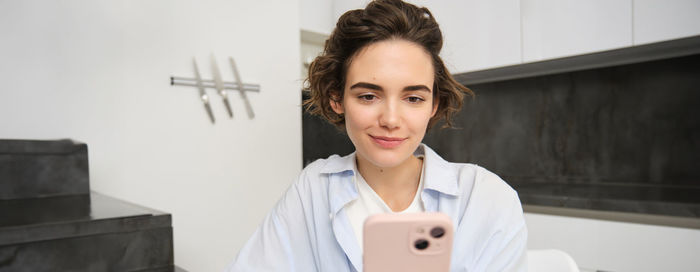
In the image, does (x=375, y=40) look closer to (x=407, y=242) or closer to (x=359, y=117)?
(x=359, y=117)

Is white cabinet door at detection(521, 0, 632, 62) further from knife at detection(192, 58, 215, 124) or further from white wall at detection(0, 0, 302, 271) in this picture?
knife at detection(192, 58, 215, 124)

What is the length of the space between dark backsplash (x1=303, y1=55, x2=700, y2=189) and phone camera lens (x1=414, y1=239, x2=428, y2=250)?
187 centimetres

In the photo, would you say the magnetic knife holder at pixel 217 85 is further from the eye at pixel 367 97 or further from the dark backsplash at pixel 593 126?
the eye at pixel 367 97

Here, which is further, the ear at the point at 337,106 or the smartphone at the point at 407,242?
the ear at the point at 337,106

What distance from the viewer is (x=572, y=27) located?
5.52 feet

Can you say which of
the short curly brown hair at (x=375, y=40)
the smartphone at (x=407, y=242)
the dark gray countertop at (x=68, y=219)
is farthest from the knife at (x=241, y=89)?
the smartphone at (x=407, y=242)

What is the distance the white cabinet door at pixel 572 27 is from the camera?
1.57 meters

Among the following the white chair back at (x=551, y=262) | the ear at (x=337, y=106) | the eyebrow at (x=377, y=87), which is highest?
the eyebrow at (x=377, y=87)

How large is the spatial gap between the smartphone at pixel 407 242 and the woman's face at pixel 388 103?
0.34 m

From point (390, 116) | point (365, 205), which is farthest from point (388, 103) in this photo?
point (365, 205)

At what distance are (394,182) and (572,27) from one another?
124 cm

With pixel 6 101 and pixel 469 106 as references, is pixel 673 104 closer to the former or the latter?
pixel 469 106

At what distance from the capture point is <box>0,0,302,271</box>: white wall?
5.08ft

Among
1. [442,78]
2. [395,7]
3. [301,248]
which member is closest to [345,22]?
[395,7]
